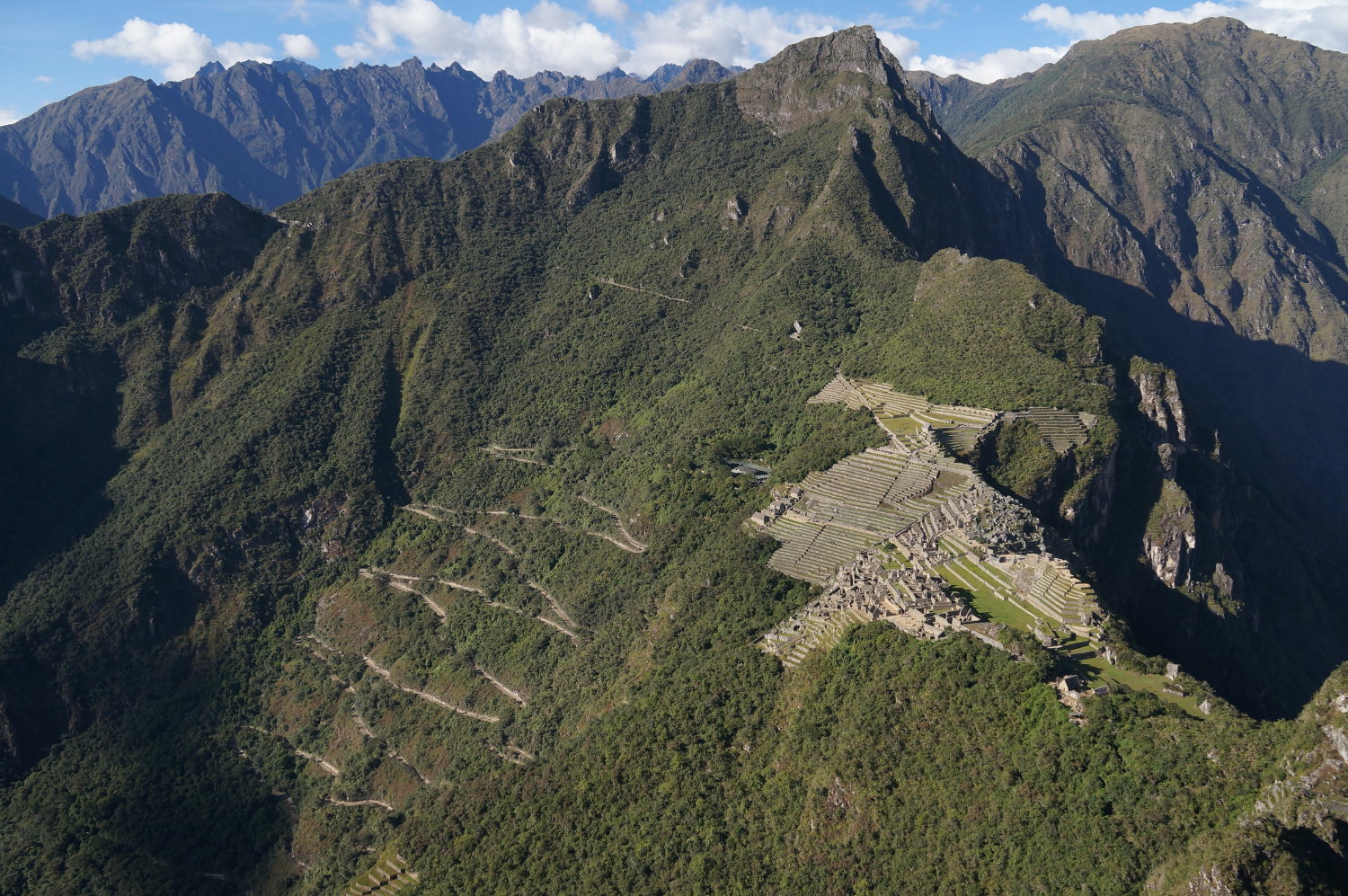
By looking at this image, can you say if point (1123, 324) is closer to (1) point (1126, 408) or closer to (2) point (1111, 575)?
(1) point (1126, 408)

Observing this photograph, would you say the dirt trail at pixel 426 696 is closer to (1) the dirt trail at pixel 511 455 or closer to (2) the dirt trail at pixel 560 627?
→ (2) the dirt trail at pixel 560 627

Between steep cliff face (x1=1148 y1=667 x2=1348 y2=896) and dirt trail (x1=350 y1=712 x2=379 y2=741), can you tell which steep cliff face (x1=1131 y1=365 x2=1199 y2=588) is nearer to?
steep cliff face (x1=1148 y1=667 x2=1348 y2=896)

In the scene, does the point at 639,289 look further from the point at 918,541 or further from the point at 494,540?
the point at 918,541

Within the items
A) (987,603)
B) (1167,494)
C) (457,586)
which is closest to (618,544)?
(457,586)

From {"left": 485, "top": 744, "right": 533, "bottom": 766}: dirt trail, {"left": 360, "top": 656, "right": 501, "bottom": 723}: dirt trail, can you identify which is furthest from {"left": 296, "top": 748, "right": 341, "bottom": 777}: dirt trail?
{"left": 485, "top": 744, "right": 533, "bottom": 766}: dirt trail

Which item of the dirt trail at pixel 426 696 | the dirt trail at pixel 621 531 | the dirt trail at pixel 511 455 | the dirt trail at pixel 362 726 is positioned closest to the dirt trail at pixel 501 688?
the dirt trail at pixel 426 696
